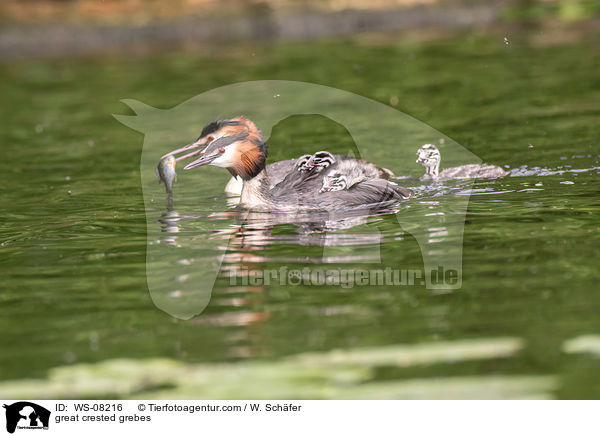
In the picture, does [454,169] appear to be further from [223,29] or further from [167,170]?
[223,29]

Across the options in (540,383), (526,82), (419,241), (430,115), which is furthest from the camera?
(526,82)

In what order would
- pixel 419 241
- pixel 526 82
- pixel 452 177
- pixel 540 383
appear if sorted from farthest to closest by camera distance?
pixel 526 82 < pixel 452 177 < pixel 419 241 < pixel 540 383

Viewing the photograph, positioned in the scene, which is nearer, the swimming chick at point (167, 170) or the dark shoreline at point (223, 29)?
the swimming chick at point (167, 170)

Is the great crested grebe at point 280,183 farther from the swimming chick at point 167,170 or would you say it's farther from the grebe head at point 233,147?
the swimming chick at point 167,170

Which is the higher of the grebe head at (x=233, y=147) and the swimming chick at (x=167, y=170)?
the grebe head at (x=233, y=147)

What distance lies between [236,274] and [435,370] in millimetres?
2252

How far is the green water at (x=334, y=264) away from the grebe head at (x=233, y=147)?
52cm

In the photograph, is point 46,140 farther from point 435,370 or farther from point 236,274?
point 435,370

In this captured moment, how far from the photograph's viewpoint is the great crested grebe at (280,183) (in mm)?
8539

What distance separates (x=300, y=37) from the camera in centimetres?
2352

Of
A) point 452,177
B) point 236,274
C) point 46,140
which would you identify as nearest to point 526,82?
point 452,177

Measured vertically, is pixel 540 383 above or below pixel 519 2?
below
